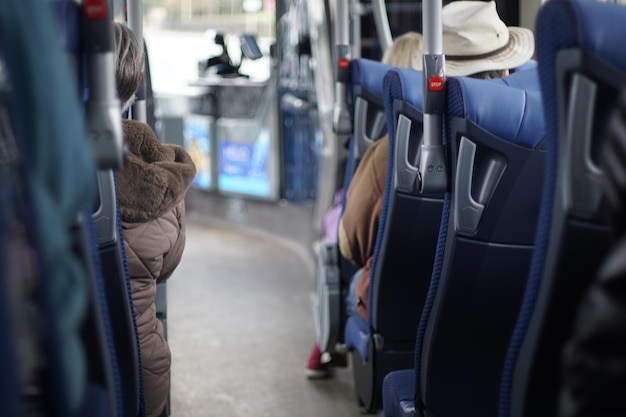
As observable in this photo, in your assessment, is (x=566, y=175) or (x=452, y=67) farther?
(x=452, y=67)

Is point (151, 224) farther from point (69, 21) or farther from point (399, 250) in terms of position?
point (69, 21)

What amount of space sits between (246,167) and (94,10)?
734 centimetres

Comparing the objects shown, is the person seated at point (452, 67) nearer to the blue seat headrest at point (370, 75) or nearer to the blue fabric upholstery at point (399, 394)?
the blue seat headrest at point (370, 75)

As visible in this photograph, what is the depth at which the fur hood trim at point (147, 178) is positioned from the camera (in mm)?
2160

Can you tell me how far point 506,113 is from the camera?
75.5 inches

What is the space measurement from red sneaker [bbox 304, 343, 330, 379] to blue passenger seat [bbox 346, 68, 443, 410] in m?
1.02

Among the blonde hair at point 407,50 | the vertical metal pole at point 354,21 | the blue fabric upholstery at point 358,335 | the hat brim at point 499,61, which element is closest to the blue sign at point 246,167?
the vertical metal pole at point 354,21

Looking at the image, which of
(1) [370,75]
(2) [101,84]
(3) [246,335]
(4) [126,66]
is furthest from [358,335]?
(3) [246,335]

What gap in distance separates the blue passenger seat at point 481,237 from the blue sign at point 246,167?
6309 mm

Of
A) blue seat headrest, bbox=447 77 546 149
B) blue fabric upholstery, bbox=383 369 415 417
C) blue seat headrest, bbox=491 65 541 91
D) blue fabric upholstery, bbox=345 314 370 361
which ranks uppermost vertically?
blue seat headrest, bbox=491 65 541 91

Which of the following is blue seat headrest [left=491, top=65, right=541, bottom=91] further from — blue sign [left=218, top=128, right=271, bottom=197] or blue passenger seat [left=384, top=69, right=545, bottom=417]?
blue sign [left=218, top=128, right=271, bottom=197]

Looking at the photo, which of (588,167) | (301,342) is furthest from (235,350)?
(588,167)

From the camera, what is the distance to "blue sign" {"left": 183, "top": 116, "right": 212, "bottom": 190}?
30.3 feet

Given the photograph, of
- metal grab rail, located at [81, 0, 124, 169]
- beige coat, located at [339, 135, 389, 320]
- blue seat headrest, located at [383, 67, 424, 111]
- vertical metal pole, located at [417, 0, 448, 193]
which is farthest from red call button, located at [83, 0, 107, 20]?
beige coat, located at [339, 135, 389, 320]
